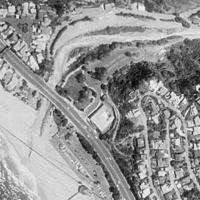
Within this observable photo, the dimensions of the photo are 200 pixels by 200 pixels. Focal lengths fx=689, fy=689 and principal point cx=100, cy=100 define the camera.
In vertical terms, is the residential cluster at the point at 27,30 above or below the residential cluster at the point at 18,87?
above

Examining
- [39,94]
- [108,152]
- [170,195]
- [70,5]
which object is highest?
[70,5]

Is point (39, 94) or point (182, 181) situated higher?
point (39, 94)

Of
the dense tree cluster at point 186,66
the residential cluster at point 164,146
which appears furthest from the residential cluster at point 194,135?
the dense tree cluster at point 186,66

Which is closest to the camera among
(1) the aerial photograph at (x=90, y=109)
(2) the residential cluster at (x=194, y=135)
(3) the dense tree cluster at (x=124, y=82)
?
(1) the aerial photograph at (x=90, y=109)

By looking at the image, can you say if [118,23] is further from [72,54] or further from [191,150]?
[191,150]

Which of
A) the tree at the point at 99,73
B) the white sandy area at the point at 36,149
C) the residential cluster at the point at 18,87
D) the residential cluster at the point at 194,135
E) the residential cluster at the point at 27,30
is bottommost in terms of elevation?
the residential cluster at the point at 194,135

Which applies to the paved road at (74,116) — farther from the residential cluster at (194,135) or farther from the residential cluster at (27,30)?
the residential cluster at (194,135)

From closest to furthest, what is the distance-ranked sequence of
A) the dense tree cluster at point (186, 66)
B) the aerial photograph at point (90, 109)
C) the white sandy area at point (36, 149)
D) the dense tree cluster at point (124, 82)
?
the white sandy area at point (36, 149) < the aerial photograph at point (90, 109) < the dense tree cluster at point (124, 82) < the dense tree cluster at point (186, 66)

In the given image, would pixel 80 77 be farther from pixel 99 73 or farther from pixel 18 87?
pixel 18 87

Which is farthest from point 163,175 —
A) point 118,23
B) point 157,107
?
point 118,23
